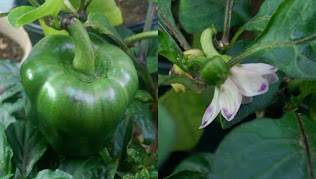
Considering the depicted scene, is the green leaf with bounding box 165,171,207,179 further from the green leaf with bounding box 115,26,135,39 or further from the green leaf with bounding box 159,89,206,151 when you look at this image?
the green leaf with bounding box 115,26,135,39

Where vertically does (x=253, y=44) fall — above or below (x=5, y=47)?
above

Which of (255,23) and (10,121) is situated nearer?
(255,23)

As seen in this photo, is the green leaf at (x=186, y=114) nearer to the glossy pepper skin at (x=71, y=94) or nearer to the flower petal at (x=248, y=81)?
the flower petal at (x=248, y=81)

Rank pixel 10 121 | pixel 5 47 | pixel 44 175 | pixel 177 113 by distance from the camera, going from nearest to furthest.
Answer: pixel 177 113 → pixel 44 175 → pixel 10 121 → pixel 5 47

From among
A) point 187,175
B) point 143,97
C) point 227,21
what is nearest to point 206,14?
point 227,21

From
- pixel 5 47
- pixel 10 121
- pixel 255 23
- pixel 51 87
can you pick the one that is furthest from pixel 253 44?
pixel 5 47

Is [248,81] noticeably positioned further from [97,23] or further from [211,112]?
[97,23]

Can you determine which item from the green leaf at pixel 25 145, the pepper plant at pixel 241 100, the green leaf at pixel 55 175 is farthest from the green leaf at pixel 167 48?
the green leaf at pixel 25 145

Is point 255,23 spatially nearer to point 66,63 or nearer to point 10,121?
point 66,63
